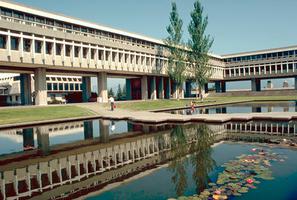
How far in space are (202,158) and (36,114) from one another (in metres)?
25.2

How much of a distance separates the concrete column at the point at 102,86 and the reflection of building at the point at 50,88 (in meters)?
23.5

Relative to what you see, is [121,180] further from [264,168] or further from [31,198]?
[264,168]

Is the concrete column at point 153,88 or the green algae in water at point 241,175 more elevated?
the concrete column at point 153,88

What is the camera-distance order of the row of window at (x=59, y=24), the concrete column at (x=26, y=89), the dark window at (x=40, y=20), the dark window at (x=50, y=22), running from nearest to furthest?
the row of window at (x=59, y=24) → the dark window at (x=40, y=20) → the concrete column at (x=26, y=89) → the dark window at (x=50, y=22)

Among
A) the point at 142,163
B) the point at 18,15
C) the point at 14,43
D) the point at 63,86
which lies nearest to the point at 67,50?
the point at 14,43

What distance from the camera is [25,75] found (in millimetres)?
50000

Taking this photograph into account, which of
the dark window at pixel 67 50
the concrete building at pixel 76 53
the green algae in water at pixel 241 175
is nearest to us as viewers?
the green algae in water at pixel 241 175

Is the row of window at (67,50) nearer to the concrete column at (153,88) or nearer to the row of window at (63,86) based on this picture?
the concrete column at (153,88)

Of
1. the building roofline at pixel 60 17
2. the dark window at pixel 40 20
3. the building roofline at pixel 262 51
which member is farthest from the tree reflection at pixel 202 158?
the building roofline at pixel 262 51

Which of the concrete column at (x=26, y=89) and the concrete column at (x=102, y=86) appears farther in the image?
the concrete column at (x=102, y=86)

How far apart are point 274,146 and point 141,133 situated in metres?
9.27

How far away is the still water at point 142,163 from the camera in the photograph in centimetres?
838

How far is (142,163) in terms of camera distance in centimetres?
1159

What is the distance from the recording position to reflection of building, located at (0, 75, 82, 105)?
79.2 m
